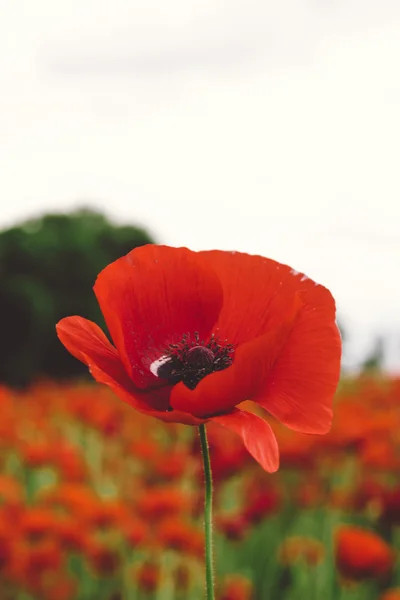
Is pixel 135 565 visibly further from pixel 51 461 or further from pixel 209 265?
pixel 209 265

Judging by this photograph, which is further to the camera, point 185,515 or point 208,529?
point 185,515

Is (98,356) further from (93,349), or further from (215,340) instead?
(215,340)

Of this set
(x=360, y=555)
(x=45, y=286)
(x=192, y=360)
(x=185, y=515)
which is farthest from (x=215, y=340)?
(x=45, y=286)

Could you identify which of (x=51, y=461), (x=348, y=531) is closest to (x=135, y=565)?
(x=51, y=461)

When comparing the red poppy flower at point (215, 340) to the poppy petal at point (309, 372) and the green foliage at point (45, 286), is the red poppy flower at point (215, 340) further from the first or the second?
the green foliage at point (45, 286)

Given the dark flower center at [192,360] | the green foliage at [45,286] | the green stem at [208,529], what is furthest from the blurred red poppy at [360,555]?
the green foliage at [45,286]

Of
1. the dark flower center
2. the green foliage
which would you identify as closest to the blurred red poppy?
the dark flower center

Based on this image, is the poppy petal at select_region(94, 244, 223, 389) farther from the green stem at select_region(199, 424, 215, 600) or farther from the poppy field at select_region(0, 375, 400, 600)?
the poppy field at select_region(0, 375, 400, 600)
